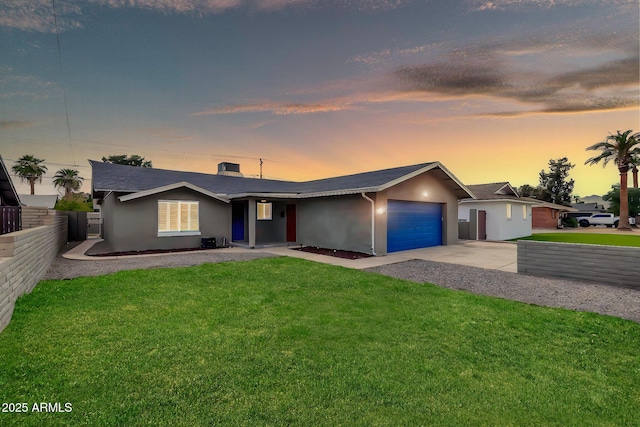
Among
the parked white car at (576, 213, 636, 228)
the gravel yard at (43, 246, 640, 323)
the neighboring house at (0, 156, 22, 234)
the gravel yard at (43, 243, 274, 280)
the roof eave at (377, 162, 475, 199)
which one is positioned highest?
the roof eave at (377, 162, 475, 199)

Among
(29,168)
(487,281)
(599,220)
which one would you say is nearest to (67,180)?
(29,168)

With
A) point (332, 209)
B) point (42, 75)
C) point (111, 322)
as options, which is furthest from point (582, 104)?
point (42, 75)

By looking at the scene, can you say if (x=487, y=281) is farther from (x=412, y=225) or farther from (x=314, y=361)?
(x=412, y=225)

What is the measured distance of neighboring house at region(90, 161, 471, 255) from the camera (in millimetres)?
12258

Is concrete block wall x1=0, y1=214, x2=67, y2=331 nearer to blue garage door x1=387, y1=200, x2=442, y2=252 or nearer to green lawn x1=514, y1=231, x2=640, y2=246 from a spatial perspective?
blue garage door x1=387, y1=200, x2=442, y2=252

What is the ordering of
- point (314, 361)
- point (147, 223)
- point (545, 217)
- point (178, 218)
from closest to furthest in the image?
point (314, 361) < point (147, 223) < point (178, 218) < point (545, 217)

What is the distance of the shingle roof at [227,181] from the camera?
12445 millimetres

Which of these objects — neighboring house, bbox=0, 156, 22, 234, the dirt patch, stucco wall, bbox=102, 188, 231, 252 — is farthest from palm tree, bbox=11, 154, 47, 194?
the dirt patch

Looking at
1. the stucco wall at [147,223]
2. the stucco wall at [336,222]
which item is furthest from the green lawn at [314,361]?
the stucco wall at [147,223]

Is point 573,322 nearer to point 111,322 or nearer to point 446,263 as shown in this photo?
point 446,263

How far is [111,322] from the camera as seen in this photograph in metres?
4.39

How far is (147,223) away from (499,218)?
2031 cm

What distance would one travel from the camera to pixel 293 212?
646 inches

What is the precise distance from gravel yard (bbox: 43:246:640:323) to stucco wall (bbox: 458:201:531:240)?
1163 centimetres
